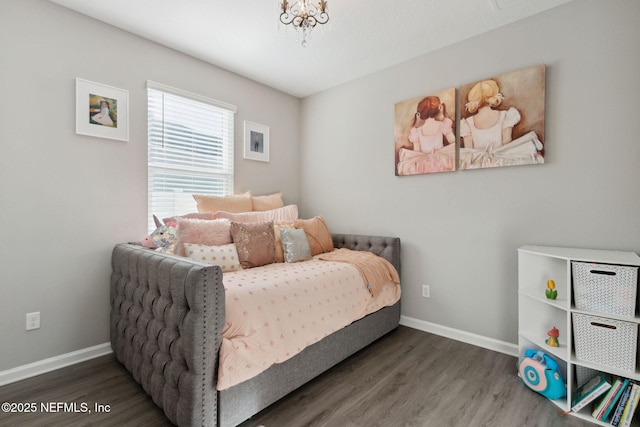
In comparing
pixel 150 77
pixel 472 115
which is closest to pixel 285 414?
pixel 472 115

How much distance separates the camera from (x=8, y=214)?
1.91 metres

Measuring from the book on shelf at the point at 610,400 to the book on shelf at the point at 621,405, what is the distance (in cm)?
1

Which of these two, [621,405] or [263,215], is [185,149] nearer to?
[263,215]

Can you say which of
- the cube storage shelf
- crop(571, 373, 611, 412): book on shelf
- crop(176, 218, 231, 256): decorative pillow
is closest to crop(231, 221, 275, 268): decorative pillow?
crop(176, 218, 231, 256): decorative pillow

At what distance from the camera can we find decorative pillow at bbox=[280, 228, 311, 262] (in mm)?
2543

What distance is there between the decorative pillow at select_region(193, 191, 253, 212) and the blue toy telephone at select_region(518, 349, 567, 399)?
2536 millimetres

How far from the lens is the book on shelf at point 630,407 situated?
1.49 m

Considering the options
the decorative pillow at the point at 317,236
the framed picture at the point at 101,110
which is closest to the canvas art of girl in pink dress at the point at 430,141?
the decorative pillow at the point at 317,236

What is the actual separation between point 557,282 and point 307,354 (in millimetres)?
1717

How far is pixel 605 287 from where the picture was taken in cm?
160

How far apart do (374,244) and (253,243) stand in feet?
3.93

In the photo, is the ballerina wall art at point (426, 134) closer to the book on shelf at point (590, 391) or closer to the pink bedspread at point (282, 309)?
the pink bedspread at point (282, 309)

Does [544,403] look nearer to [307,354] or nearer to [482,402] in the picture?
[482,402]

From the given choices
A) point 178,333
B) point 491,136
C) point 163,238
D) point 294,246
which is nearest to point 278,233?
point 294,246
